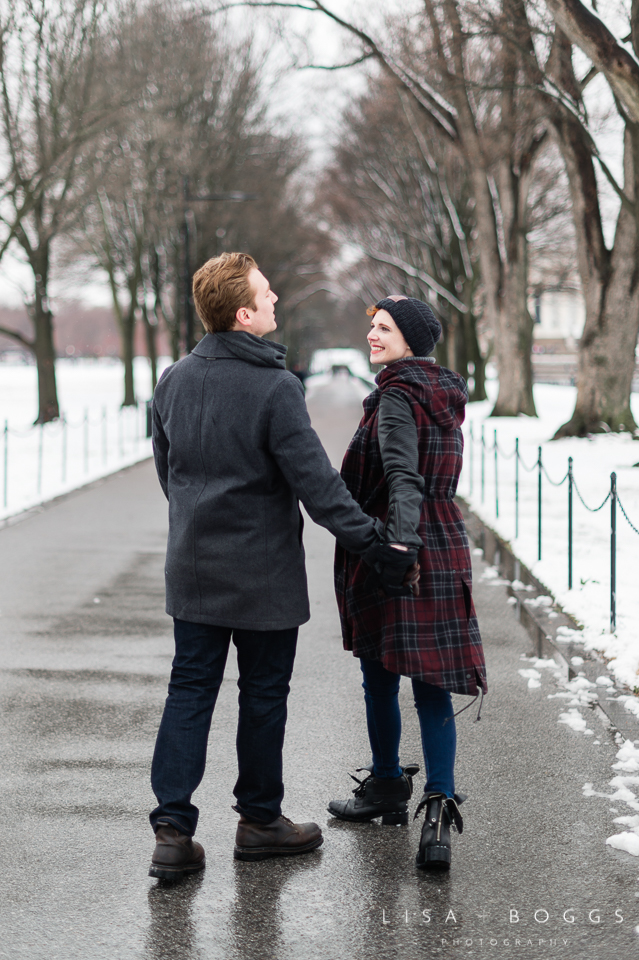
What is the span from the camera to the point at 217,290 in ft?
12.3

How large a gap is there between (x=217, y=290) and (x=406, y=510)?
0.95 metres

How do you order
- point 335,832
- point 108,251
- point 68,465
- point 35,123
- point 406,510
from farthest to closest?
point 108,251 < point 35,123 < point 68,465 < point 335,832 < point 406,510

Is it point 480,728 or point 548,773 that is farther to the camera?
point 480,728

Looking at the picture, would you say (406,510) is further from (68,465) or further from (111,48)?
(111,48)

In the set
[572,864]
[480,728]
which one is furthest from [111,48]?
[572,864]

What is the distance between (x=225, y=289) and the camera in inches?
147

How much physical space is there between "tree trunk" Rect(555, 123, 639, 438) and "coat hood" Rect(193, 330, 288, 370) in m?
16.8

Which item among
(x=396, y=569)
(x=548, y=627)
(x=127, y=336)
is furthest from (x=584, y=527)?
(x=127, y=336)

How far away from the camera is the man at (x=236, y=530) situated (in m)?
3.67

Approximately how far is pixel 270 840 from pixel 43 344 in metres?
26.9

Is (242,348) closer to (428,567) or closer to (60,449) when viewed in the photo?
(428,567)

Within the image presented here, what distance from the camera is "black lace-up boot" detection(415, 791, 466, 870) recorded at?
373 centimetres

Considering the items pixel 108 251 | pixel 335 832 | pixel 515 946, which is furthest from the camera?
pixel 108 251

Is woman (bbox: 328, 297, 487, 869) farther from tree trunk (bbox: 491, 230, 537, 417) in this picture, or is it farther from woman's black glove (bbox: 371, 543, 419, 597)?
tree trunk (bbox: 491, 230, 537, 417)
